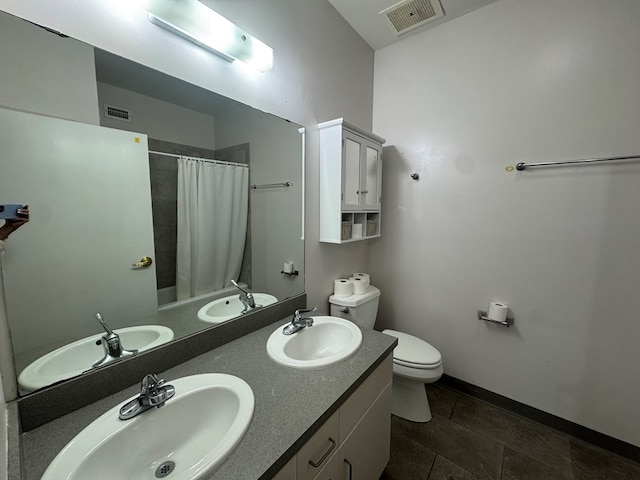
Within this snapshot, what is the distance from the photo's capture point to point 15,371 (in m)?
0.68

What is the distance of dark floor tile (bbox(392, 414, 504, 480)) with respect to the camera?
4.47 ft

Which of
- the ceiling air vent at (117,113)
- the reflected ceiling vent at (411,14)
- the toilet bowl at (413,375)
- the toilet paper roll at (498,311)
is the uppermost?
the reflected ceiling vent at (411,14)

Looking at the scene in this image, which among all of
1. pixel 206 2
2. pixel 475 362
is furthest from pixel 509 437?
pixel 206 2

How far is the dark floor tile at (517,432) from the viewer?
142 centimetres

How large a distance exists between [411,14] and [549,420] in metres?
2.71

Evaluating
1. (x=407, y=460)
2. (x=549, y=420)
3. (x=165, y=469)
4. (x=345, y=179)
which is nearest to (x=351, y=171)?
(x=345, y=179)

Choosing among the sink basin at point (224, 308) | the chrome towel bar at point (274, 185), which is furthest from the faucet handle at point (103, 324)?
the chrome towel bar at point (274, 185)

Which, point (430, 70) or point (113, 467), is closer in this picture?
point (113, 467)

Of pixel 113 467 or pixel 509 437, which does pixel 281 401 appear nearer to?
pixel 113 467

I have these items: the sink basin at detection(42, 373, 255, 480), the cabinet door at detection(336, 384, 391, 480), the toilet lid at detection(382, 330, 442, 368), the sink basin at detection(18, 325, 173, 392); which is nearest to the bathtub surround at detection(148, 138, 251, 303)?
the sink basin at detection(18, 325, 173, 392)

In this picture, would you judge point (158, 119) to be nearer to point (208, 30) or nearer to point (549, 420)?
point (208, 30)

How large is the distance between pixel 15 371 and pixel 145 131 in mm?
799

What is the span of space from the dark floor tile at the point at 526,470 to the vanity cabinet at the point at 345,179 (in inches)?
57.9

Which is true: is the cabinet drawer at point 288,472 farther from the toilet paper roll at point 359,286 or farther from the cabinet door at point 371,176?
the cabinet door at point 371,176
